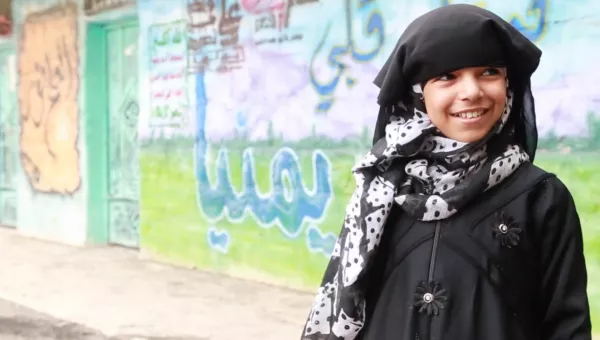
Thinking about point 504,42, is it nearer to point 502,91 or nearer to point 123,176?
point 502,91

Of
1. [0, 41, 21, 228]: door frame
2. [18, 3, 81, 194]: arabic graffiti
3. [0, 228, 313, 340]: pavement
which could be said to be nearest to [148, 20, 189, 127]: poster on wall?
[0, 228, 313, 340]: pavement

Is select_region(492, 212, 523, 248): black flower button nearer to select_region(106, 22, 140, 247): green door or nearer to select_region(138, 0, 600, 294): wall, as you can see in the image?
select_region(138, 0, 600, 294): wall

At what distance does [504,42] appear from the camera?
1.59m

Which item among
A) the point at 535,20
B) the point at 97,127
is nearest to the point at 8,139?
the point at 97,127

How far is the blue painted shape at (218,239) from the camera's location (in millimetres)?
6273

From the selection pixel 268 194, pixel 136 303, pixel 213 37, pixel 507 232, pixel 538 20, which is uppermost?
pixel 213 37

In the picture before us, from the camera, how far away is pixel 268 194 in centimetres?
587

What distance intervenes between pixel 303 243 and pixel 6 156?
661 cm

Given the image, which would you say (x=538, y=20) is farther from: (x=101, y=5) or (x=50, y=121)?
(x=50, y=121)

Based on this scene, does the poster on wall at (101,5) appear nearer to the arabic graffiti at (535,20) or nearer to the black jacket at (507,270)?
the arabic graffiti at (535,20)

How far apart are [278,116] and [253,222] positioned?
936 millimetres

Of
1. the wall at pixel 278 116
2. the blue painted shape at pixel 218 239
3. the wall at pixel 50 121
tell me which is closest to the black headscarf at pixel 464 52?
the wall at pixel 278 116

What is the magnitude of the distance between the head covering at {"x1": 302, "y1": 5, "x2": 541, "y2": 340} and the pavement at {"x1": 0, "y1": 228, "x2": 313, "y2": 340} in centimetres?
292

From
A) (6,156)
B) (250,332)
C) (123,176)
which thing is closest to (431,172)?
(250,332)
